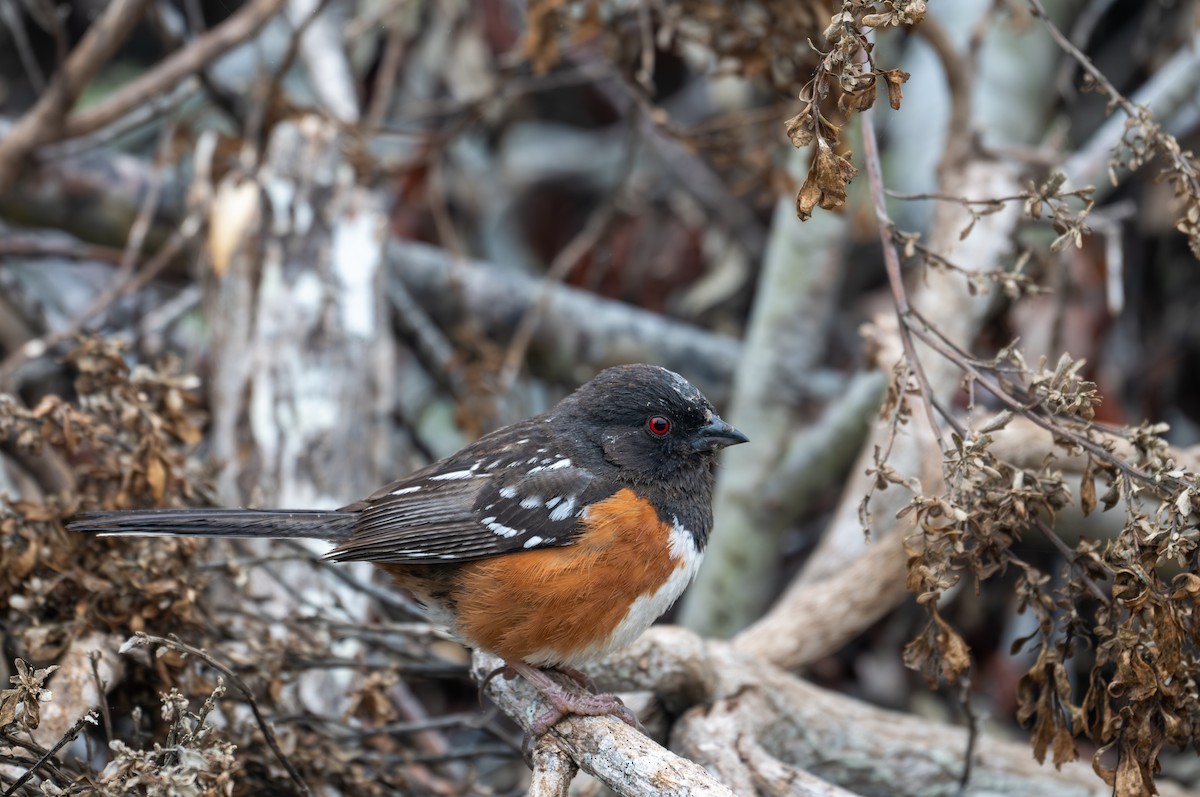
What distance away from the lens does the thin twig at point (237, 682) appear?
221 centimetres

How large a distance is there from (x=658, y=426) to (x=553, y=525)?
397 mm

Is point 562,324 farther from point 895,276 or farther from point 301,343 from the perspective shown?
point 895,276

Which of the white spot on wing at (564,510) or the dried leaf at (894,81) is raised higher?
the dried leaf at (894,81)

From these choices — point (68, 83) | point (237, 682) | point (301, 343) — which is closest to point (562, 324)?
point (301, 343)

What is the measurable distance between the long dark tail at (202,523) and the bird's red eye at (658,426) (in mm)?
840

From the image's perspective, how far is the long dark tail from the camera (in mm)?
2557

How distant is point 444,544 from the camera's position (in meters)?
2.73

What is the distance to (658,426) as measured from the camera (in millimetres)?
2910

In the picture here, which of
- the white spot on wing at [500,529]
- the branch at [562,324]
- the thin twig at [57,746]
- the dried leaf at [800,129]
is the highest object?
the dried leaf at [800,129]

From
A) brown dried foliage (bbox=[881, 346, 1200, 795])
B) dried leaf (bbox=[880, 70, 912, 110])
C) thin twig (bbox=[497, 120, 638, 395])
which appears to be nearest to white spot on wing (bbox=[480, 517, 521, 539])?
brown dried foliage (bbox=[881, 346, 1200, 795])

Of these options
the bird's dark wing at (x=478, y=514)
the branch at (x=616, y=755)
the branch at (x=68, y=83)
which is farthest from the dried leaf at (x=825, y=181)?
the branch at (x=68, y=83)

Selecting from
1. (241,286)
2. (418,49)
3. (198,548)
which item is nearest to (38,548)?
(198,548)

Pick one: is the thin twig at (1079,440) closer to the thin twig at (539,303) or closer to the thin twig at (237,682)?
the thin twig at (237,682)

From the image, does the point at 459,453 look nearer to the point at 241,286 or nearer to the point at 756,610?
the point at 241,286
